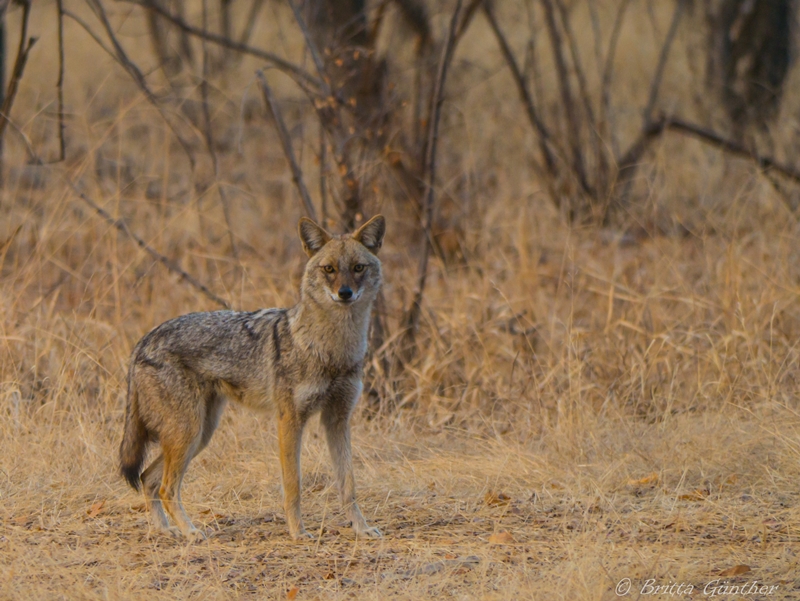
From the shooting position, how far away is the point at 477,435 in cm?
610

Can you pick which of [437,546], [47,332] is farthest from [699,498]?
[47,332]

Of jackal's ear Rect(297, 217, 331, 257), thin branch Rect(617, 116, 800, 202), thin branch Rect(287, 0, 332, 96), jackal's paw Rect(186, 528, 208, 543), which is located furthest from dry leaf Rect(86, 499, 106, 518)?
thin branch Rect(617, 116, 800, 202)

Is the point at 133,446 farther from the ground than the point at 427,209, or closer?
closer

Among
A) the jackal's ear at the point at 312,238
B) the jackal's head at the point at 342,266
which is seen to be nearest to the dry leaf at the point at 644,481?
the jackal's head at the point at 342,266

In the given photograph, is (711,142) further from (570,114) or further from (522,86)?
(522,86)

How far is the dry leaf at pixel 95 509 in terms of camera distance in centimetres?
500

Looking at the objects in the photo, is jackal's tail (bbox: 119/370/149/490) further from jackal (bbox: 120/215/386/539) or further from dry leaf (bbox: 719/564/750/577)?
dry leaf (bbox: 719/564/750/577)

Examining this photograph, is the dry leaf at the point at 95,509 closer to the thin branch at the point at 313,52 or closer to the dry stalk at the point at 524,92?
the thin branch at the point at 313,52

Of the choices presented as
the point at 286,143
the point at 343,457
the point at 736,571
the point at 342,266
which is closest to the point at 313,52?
the point at 286,143

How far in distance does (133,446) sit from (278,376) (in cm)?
85

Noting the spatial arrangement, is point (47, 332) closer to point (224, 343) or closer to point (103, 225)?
point (224, 343)

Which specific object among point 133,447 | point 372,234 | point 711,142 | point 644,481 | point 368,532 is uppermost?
point 711,142

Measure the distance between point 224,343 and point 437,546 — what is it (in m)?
1.55

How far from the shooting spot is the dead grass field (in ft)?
13.5
